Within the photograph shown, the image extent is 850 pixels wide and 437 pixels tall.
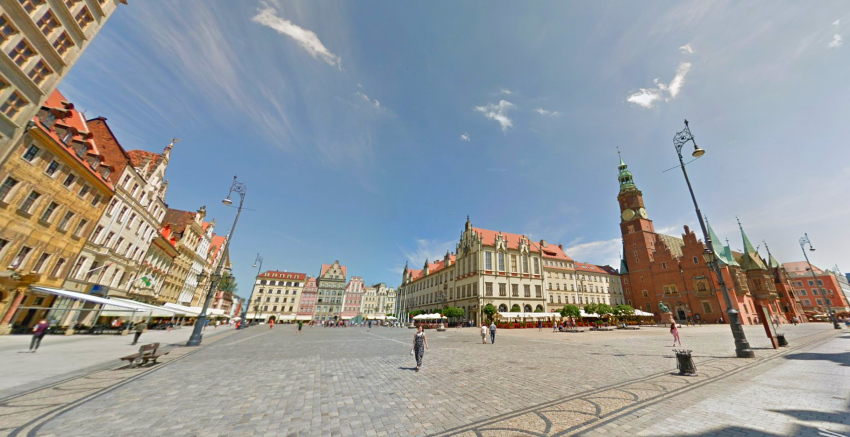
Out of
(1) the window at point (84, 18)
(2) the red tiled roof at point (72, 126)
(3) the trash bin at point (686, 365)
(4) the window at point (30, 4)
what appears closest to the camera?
(3) the trash bin at point (686, 365)

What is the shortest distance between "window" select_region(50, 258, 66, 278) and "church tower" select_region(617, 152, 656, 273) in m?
83.5

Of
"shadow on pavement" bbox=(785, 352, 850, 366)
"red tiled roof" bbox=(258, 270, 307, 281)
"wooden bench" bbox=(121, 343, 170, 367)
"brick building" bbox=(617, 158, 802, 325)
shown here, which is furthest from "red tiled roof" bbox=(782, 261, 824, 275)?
"red tiled roof" bbox=(258, 270, 307, 281)

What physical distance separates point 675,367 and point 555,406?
738cm

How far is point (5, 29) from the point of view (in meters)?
14.1

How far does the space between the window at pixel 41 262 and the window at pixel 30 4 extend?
14.2 meters

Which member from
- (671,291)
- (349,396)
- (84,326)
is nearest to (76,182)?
(84,326)

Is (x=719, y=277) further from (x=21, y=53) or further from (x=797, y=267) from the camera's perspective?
(x=797, y=267)

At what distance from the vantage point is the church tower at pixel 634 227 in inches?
2394

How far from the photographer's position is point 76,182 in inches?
759

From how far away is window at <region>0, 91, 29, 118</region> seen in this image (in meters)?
14.4

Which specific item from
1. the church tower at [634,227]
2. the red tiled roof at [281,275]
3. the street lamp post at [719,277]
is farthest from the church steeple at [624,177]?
the red tiled roof at [281,275]

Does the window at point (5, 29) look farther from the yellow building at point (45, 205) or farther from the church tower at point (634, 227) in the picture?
the church tower at point (634, 227)

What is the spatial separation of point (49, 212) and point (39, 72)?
8.55 metres

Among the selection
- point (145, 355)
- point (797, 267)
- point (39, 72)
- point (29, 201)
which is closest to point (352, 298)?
point (29, 201)
